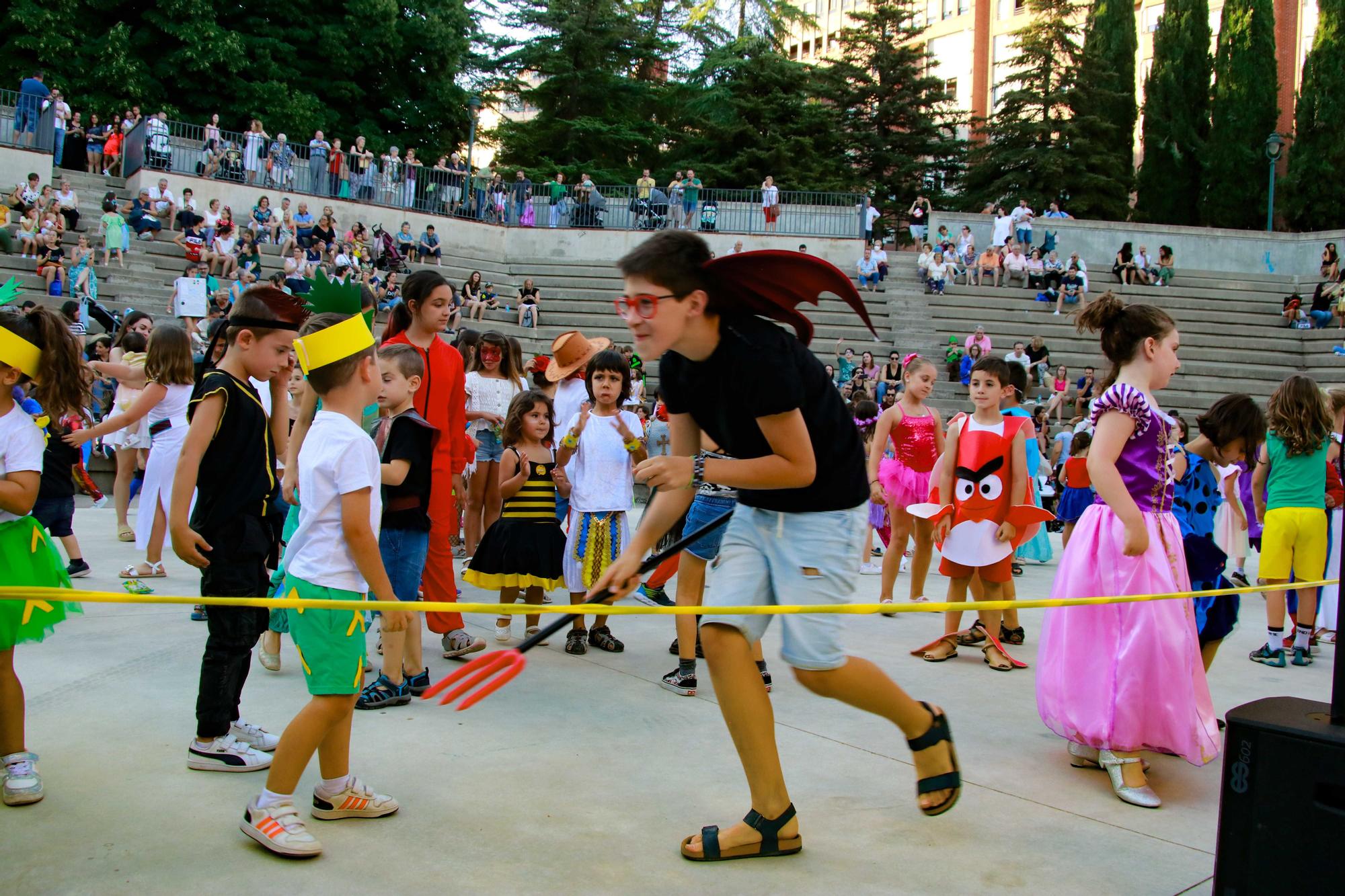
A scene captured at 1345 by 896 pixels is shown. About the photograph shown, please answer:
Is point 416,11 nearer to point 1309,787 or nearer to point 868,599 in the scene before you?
point 868,599

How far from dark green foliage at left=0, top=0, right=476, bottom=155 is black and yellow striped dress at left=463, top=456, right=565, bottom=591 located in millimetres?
25793

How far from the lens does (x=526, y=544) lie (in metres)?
5.71

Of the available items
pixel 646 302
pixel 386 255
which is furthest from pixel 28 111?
pixel 646 302

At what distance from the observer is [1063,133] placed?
3906 cm

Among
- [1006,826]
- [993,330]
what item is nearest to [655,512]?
[1006,826]

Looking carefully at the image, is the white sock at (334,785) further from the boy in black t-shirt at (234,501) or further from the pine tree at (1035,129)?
the pine tree at (1035,129)

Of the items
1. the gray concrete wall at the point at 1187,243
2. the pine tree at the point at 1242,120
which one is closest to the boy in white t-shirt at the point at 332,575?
the gray concrete wall at the point at 1187,243

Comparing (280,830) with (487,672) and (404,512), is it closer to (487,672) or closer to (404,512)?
(487,672)

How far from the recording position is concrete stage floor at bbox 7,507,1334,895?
2961mm

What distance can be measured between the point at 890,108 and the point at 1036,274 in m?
17.3

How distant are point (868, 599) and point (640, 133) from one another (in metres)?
33.4

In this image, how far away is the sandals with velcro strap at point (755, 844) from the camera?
3090 mm

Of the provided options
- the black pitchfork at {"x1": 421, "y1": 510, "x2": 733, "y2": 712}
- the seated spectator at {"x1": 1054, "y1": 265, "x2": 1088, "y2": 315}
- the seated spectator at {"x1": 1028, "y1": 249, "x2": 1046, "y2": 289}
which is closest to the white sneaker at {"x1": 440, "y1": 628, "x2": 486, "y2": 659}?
the black pitchfork at {"x1": 421, "y1": 510, "x2": 733, "y2": 712}

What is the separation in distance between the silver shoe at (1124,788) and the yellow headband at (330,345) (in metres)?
2.98
